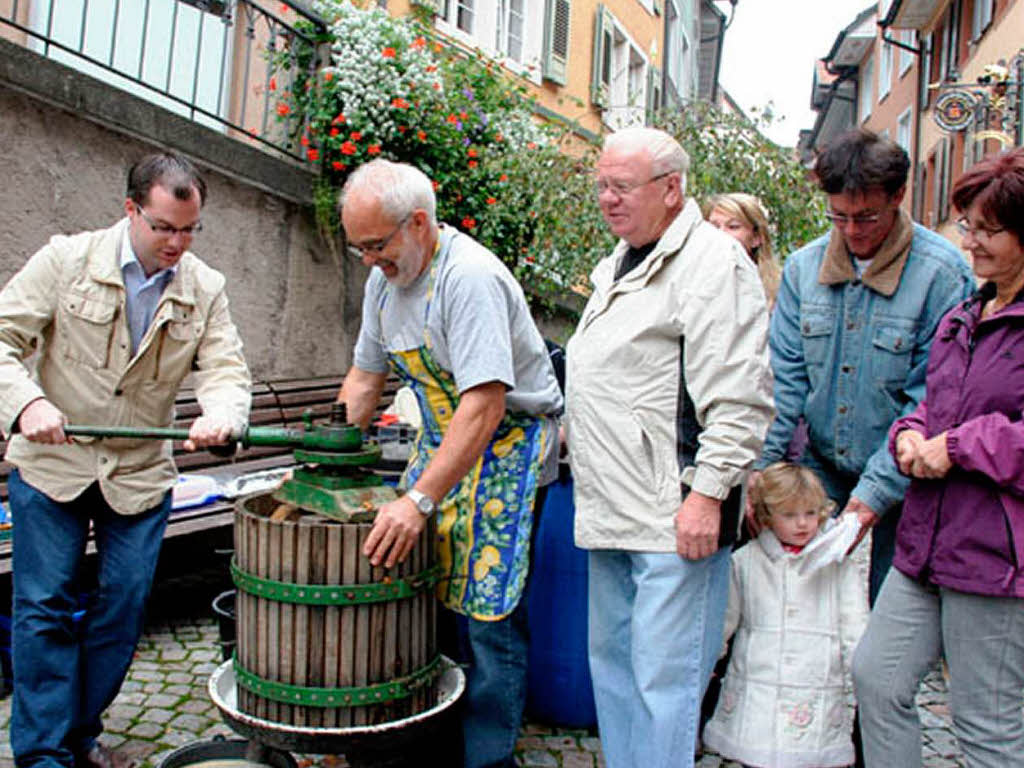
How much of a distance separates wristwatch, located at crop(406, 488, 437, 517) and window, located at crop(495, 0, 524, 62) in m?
10.7

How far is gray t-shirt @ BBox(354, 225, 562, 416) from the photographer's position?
2.80m

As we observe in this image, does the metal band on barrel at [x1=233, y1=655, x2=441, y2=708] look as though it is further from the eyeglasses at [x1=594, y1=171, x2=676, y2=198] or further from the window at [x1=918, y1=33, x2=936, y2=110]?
the window at [x1=918, y1=33, x2=936, y2=110]

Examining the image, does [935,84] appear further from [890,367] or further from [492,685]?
[492,685]

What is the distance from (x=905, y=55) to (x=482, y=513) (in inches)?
996

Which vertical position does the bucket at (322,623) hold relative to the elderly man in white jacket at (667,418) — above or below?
below

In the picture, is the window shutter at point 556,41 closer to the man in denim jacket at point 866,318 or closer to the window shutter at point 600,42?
the window shutter at point 600,42

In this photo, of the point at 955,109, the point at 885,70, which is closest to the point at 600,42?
the point at 955,109

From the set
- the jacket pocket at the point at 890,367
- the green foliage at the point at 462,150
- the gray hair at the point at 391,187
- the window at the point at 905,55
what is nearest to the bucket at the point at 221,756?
the gray hair at the point at 391,187

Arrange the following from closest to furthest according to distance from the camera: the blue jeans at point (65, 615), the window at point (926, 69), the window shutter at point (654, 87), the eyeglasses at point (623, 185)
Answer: the eyeglasses at point (623, 185)
the blue jeans at point (65, 615)
the window shutter at point (654, 87)
the window at point (926, 69)

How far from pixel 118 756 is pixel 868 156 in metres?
2.78

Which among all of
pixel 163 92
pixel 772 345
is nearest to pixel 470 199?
pixel 163 92

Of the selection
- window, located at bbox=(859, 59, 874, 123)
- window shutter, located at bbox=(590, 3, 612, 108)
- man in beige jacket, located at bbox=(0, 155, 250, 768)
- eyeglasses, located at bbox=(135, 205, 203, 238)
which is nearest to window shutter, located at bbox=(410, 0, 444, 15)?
window shutter, located at bbox=(590, 3, 612, 108)

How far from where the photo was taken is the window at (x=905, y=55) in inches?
963

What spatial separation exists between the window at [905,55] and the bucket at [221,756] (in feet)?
80.1
